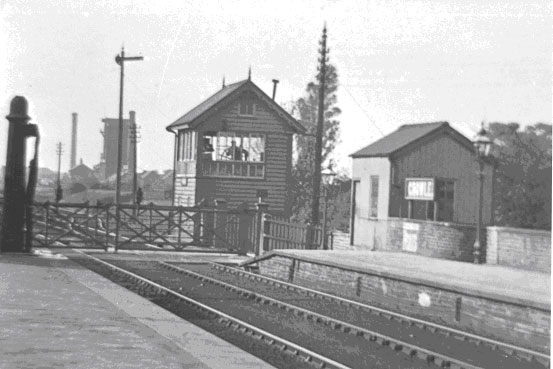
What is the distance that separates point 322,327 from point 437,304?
191 centimetres

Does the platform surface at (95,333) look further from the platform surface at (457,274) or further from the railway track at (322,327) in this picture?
the platform surface at (457,274)

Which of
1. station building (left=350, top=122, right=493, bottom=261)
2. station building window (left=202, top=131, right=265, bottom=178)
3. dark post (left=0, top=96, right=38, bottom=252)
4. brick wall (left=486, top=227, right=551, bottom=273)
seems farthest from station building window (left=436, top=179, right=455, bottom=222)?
dark post (left=0, top=96, right=38, bottom=252)

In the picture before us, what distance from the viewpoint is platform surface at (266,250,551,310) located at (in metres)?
11.7

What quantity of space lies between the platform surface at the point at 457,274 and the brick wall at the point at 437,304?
160mm

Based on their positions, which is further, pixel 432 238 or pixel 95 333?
pixel 432 238

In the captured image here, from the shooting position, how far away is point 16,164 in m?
20.8

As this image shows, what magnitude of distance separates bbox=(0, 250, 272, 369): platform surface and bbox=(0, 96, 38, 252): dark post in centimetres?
578

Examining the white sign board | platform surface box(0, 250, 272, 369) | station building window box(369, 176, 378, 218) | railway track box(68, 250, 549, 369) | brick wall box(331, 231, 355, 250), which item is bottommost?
railway track box(68, 250, 549, 369)

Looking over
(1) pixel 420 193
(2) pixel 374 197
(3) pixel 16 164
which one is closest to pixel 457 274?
(1) pixel 420 193

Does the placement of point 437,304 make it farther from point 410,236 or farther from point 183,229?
point 183,229

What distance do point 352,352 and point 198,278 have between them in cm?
940

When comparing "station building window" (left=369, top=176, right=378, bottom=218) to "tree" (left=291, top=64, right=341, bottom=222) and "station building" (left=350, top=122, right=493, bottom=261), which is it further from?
"tree" (left=291, top=64, right=341, bottom=222)

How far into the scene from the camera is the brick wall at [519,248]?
16062 mm

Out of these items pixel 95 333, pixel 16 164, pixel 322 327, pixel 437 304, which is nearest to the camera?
pixel 95 333
